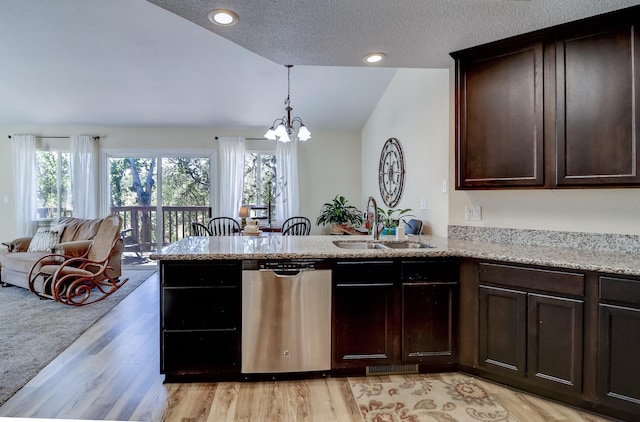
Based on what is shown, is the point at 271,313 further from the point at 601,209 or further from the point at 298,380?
the point at 601,209

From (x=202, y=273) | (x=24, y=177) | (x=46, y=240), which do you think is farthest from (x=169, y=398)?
(x=24, y=177)

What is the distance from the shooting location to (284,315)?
2.24m

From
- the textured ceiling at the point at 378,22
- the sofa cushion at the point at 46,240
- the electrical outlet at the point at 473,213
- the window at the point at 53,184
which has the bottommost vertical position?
the sofa cushion at the point at 46,240

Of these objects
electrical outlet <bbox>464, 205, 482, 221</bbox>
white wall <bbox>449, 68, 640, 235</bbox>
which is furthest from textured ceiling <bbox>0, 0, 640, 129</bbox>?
electrical outlet <bbox>464, 205, 482, 221</bbox>

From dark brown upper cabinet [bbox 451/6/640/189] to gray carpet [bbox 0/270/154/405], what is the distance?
3.43m

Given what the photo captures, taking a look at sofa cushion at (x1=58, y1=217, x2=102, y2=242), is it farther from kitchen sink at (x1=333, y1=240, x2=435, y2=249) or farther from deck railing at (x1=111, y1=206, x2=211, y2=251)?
kitchen sink at (x1=333, y1=240, x2=435, y2=249)

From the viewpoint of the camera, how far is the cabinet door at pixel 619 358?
1751 millimetres


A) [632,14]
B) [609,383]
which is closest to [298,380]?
[609,383]

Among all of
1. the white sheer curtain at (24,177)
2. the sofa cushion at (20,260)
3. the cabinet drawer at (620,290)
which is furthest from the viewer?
the white sheer curtain at (24,177)

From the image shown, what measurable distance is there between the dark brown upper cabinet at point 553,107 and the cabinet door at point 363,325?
110cm

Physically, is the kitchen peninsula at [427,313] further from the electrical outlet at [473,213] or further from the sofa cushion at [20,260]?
the sofa cushion at [20,260]

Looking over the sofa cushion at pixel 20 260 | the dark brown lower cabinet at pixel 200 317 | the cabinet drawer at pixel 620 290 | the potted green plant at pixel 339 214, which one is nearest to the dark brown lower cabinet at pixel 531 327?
the cabinet drawer at pixel 620 290

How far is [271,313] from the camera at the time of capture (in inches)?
87.7

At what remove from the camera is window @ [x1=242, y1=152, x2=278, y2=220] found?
6156 millimetres
